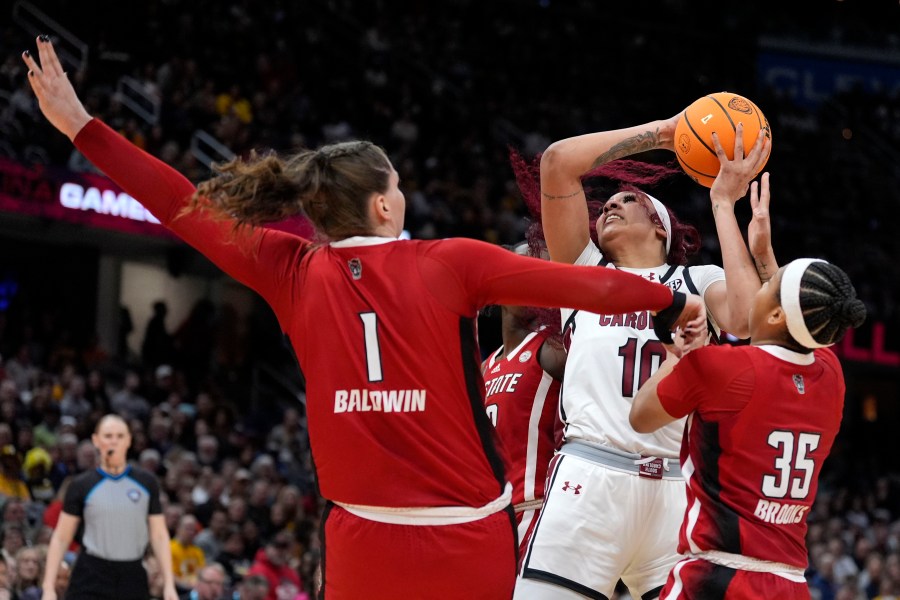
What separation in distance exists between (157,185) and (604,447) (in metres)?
2.00

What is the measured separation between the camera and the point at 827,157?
24.5 meters

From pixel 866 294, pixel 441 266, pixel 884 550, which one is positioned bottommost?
pixel 884 550

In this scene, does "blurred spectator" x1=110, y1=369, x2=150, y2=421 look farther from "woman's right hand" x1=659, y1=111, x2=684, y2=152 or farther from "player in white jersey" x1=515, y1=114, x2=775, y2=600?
"woman's right hand" x1=659, y1=111, x2=684, y2=152

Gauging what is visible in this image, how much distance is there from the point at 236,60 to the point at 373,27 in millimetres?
4075

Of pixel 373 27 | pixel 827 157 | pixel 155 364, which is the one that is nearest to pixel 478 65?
pixel 373 27

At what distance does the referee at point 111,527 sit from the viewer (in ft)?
27.2

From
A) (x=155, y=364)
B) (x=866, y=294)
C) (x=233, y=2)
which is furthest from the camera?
(x=866, y=294)

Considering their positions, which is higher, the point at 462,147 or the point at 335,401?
the point at 462,147

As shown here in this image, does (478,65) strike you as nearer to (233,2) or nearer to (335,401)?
(233,2)

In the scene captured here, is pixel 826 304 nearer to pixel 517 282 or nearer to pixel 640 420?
pixel 640 420

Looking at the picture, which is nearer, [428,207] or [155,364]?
[155,364]

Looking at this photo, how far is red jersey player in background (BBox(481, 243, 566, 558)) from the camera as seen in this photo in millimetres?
5219

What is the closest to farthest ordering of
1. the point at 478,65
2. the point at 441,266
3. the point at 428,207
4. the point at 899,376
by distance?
the point at 441,266, the point at 428,207, the point at 478,65, the point at 899,376

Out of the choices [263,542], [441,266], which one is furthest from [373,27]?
[441,266]
